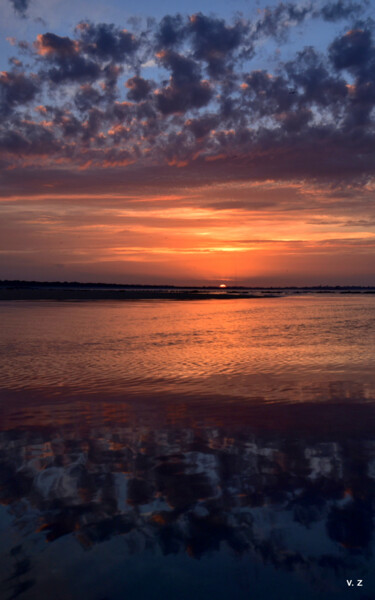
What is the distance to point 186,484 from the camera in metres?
6.75

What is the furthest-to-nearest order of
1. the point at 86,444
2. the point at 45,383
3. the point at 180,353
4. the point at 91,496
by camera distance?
the point at 180,353, the point at 45,383, the point at 86,444, the point at 91,496

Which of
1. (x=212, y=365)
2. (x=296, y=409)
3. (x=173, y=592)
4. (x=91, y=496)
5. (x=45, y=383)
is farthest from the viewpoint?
(x=212, y=365)

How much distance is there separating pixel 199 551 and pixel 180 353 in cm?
1440

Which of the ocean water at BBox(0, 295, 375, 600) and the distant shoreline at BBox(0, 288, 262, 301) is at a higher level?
the distant shoreline at BBox(0, 288, 262, 301)

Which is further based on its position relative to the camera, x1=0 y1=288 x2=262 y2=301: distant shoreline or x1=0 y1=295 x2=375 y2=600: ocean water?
x1=0 y1=288 x2=262 y2=301: distant shoreline

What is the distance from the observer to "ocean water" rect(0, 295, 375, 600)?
4777 millimetres

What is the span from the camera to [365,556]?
16.5 feet

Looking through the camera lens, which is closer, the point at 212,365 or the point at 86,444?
the point at 86,444

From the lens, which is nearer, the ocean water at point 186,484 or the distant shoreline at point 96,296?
the ocean water at point 186,484

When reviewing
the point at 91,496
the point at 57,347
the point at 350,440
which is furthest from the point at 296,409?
the point at 57,347

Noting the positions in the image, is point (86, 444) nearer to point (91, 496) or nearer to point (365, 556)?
point (91, 496)

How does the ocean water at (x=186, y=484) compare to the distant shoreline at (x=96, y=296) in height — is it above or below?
below

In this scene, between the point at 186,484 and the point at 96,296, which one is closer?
the point at 186,484

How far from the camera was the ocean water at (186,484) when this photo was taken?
15.7 ft
